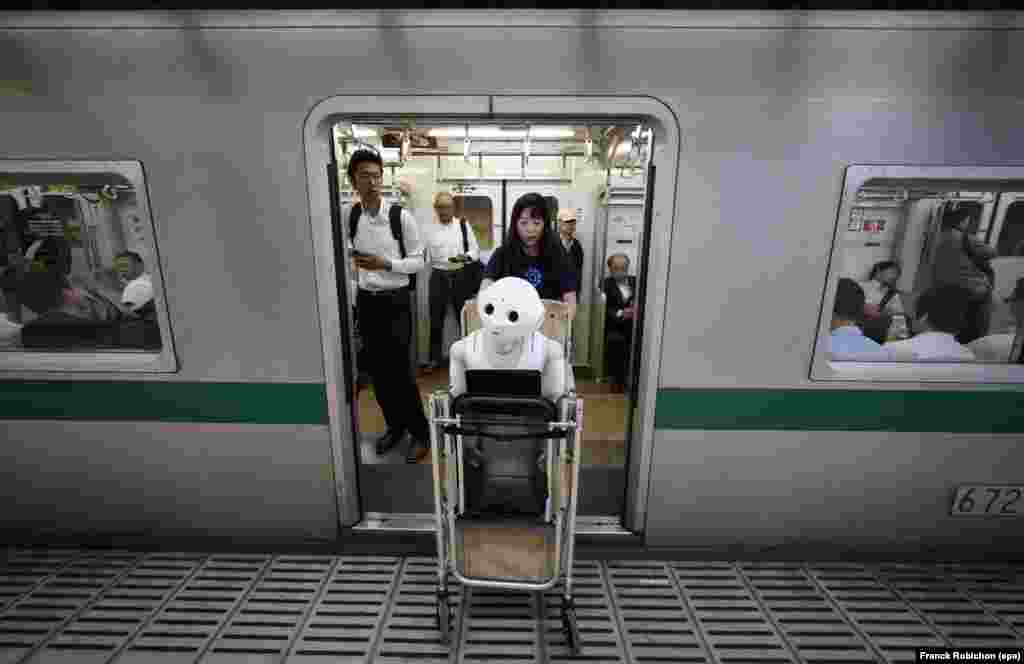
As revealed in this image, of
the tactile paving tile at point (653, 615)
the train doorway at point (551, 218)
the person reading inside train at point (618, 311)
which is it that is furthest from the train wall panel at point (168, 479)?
the person reading inside train at point (618, 311)

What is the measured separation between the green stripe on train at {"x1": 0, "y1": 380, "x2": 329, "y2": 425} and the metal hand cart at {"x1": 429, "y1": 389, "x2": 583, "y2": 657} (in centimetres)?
96

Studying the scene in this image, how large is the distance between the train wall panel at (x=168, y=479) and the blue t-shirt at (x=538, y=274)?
138 cm

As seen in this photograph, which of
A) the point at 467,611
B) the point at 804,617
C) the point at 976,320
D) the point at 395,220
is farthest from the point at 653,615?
the point at 395,220

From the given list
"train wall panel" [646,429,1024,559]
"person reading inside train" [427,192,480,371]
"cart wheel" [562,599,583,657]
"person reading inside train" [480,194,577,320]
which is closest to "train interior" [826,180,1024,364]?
"train wall panel" [646,429,1024,559]

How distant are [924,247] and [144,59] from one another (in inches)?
164

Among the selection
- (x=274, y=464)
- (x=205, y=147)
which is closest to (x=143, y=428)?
(x=274, y=464)

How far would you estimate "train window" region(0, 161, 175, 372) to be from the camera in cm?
241

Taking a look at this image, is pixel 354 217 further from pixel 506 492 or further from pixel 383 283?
pixel 506 492

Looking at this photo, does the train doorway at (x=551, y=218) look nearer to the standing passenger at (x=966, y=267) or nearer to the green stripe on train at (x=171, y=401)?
the green stripe on train at (x=171, y=401)

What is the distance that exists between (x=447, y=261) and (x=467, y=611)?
3.85 m

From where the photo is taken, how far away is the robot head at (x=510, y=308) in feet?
5.96

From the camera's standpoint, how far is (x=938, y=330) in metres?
2.54

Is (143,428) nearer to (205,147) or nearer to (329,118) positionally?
(205,147)

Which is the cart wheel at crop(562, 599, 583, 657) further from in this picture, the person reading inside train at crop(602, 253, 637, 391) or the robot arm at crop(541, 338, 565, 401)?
the person reading inside train at crop(602, 253, 637, 391)
